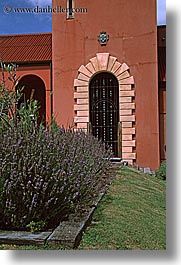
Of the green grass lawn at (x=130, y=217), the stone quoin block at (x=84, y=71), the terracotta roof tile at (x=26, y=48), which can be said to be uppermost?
the terracotta roof tile at (x=26, y=48)

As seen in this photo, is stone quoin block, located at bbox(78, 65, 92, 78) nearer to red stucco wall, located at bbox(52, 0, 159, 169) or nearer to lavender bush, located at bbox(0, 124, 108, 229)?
red stucco wall, located at bbox(52, 0, 159, 169)

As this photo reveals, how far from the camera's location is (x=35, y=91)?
228 centimetres

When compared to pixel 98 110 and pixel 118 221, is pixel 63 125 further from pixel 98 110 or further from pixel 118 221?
pixel 118 221

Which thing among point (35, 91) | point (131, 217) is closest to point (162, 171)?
point (131, 217)

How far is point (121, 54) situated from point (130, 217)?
860mm

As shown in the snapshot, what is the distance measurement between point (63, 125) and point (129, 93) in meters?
0.39

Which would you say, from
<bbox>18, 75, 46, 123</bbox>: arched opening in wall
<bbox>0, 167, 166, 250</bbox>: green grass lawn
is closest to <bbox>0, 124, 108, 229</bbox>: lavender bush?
<bbox>0, 167, 166, 250</bbox>: green grass lawn

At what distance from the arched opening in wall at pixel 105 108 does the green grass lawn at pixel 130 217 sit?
0.20 meters

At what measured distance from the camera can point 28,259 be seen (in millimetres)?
1603

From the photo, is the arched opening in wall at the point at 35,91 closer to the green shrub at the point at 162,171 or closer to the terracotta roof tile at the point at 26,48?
the terracotta roof tile at the point at 26,48

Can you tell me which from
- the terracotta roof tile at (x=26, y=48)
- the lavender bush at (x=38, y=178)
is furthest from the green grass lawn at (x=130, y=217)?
the terracotta roof tile at (x=26, y=48)

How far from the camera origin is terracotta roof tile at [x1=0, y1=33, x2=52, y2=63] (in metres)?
1.99

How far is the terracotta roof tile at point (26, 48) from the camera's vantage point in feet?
6.53

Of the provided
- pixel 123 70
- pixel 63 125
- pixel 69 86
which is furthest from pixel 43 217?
pixel 123 70
